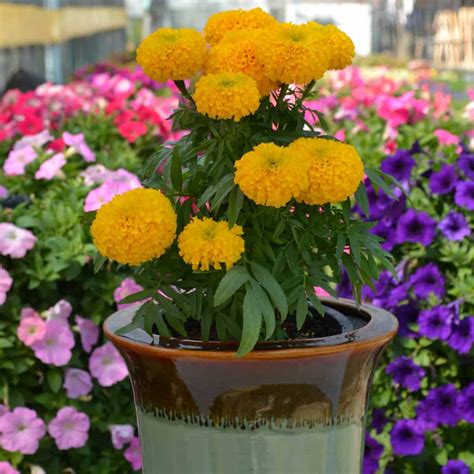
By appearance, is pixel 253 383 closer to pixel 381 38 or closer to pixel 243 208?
pixel 243 208

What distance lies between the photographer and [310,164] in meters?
1.85

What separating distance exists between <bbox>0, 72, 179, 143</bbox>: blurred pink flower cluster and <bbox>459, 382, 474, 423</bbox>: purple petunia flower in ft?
6.56

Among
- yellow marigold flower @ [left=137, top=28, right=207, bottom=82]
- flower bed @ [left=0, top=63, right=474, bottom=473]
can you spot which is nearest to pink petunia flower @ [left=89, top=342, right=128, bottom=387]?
flower bed @ [left=0, top=63, right=474, bottom=473]

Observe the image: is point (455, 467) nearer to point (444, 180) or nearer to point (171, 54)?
point (444, 180)

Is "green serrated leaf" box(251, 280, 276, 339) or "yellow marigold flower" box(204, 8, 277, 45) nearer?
"green serrated leaf" box(251, 280, 276, 339)

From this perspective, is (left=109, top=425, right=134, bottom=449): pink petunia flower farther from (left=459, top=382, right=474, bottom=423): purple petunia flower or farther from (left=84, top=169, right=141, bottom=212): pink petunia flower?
(left=459, top=382, right=474, bottom=423): purple petunia flower

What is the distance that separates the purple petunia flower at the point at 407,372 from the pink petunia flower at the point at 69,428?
0.88 metres

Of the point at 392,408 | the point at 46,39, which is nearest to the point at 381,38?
the point at 46,39

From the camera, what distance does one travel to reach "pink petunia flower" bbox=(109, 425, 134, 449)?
3.18 meters

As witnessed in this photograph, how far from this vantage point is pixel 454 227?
3148mm

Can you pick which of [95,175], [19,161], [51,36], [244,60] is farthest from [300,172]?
[51,36]

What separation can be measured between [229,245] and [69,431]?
1455 mm

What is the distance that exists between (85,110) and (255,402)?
12.1ft

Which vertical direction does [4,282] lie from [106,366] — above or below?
above
